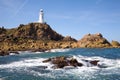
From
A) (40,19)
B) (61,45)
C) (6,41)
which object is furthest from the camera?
(40,19)

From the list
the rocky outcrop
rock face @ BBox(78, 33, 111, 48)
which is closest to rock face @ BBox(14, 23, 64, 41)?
rock face @ BBox(78, 33, 111, 48)

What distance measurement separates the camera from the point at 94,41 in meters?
130

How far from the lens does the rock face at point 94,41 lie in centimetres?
12356

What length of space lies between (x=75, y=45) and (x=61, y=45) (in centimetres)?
835

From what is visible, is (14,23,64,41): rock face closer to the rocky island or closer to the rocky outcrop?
the rocky island

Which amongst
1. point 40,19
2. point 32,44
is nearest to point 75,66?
point 32,44

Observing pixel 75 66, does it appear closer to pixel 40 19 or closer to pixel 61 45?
pixel 61 45

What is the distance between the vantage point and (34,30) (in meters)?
149

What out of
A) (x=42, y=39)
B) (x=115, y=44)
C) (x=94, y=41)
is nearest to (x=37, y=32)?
(x=42, y=39)

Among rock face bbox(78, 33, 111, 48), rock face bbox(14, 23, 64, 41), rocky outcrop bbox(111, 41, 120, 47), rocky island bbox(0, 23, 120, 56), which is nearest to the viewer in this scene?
rocky island bbox(0, 23, 120, 56)

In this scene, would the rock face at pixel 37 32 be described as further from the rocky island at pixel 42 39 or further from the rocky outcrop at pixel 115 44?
the rocky outcrop at pixel 115 44

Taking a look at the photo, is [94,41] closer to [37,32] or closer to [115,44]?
[115,44]

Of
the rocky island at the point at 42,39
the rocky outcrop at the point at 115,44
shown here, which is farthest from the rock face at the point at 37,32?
the rocky outcrop at the point at 115,44

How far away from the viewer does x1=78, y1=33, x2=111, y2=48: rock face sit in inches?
4865
